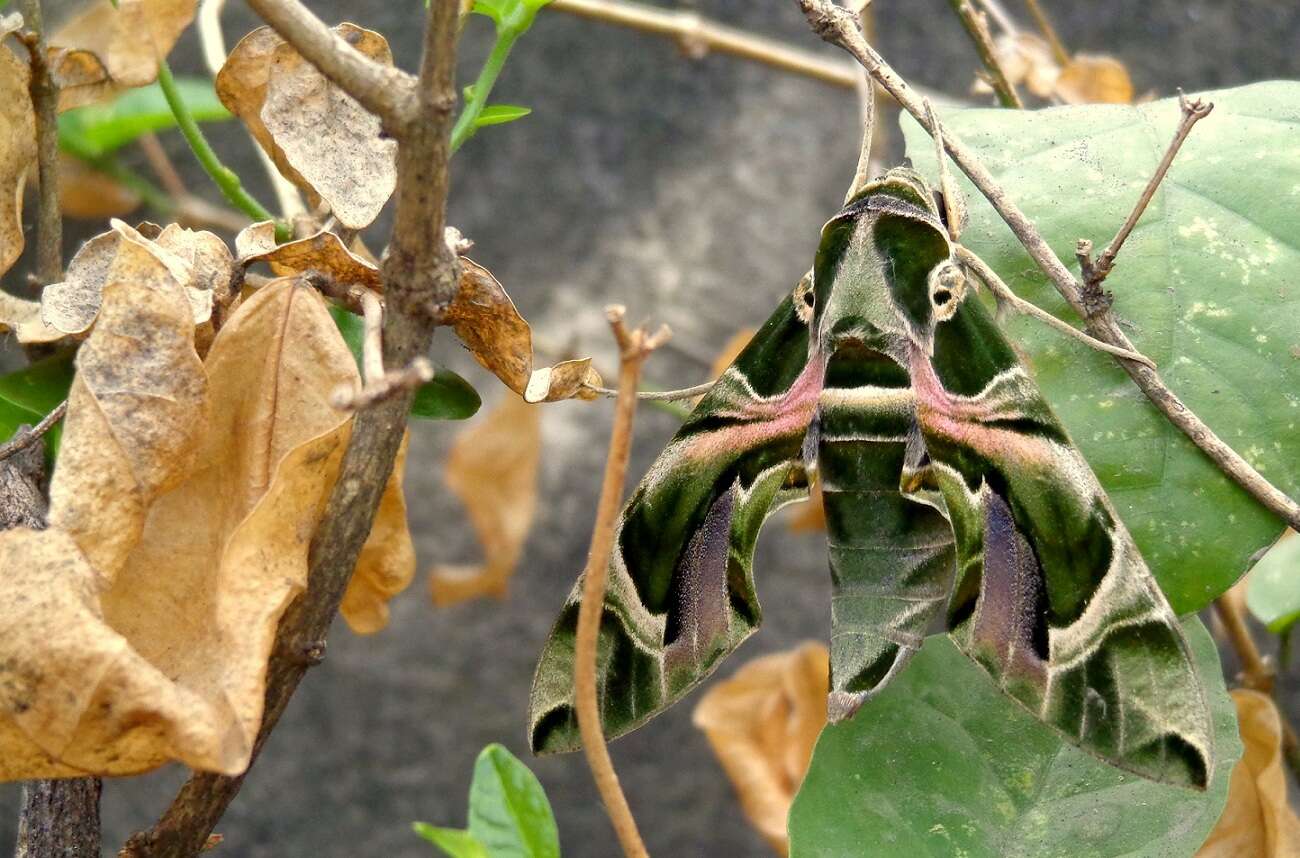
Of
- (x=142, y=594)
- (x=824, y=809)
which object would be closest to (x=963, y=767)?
(x=824, y=809)

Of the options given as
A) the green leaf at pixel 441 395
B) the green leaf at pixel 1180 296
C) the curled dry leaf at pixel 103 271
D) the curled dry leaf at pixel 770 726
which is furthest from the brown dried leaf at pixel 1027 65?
the curled dry leaf at pixel 103 271

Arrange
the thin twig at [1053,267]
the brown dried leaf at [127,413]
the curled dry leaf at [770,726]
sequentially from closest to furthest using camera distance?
the brown dried leaf at [127,413]
the thin twig at [1053,267]
the curled dry leaf at [770,726]

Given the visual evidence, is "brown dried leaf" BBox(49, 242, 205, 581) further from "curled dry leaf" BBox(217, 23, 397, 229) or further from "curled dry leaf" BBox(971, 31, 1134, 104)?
"curled dry leaf" BBox(971, 31, 1134, 104)

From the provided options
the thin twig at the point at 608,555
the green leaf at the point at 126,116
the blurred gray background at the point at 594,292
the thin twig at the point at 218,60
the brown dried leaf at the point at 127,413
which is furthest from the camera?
the blurred gray background at the point at 594,292

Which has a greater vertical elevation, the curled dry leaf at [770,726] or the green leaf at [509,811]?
the green leaf at [509,811]

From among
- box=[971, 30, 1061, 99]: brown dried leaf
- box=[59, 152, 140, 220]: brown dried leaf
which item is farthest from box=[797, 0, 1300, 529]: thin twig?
box=[59, 152, 140, 220]: brown dried leaf

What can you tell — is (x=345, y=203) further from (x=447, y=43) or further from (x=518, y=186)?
(x=518, y=186)

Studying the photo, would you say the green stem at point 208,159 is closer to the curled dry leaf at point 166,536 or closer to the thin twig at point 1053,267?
the curled dry leaf at point 166,536
